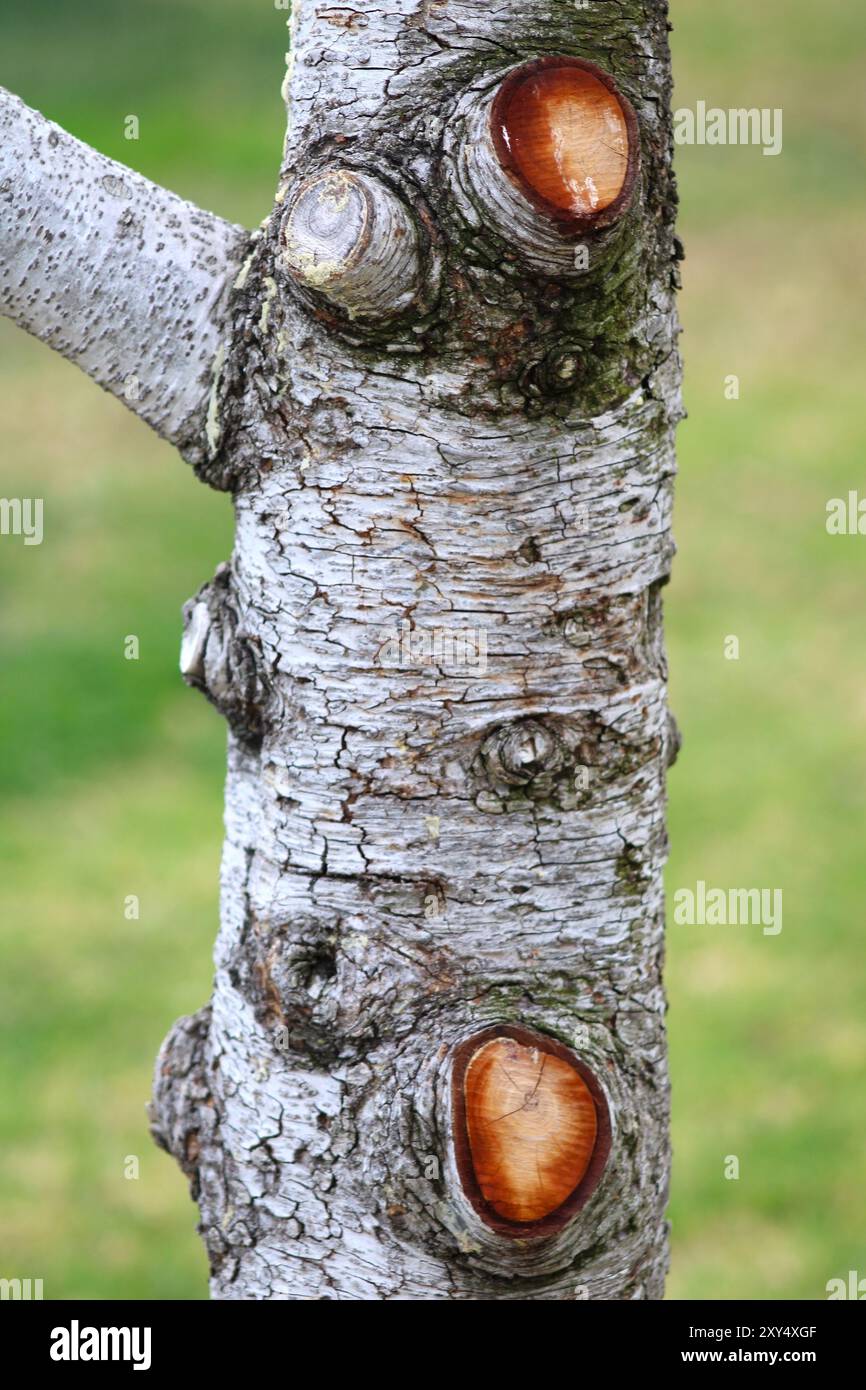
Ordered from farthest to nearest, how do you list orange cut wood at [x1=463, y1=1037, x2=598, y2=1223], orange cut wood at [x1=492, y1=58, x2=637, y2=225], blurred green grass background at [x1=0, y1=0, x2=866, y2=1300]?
blurred green grass background at [x1=0, y1=0, x2=866, y2=1300] → orange cut wood at [x1=463, y1=1037, x2=598, y2=1223] → orange cut wood at [x1=492, y1=58, x2=637, y2=225]

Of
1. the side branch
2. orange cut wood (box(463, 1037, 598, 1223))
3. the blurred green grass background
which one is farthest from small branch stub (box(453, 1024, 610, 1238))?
the blurred green grass background

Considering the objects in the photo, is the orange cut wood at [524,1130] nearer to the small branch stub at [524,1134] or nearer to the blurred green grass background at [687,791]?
the small branch stub at [524,1134]

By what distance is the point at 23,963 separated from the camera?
521 centimetres

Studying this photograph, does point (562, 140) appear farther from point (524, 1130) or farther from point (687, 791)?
point (687, 791)

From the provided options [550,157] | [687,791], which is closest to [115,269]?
[550,157]

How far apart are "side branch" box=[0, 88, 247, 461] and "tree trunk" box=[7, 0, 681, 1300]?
0.05 m

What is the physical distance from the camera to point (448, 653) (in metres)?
1.55

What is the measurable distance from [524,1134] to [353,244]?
2.92 ft

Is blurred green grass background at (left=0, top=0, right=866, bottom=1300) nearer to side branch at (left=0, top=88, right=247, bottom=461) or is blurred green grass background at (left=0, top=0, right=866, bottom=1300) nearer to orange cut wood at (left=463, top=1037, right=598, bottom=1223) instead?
orange cut wood at (left=463, top=1037, right=598, bottom=1223)

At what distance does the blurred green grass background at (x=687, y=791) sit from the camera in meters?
4.27

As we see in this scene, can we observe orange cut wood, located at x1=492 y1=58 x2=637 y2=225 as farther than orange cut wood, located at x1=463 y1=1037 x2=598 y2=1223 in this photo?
No

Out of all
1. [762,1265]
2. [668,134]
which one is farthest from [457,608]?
[762,1265]

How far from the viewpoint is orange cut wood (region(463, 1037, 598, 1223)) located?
1481mm
